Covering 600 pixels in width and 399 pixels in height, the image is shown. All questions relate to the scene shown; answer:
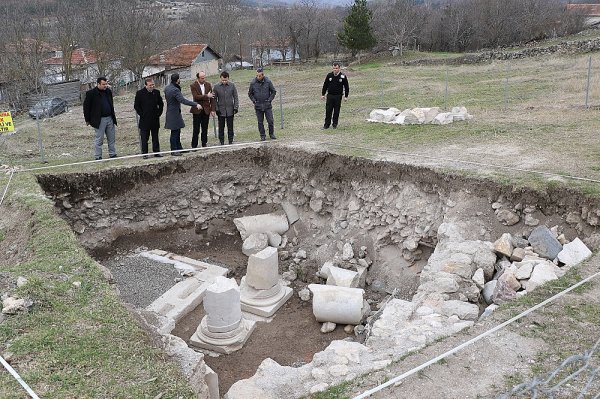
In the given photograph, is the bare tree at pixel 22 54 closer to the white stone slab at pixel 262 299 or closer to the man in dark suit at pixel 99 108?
the man in dark suit at pixel 99 108

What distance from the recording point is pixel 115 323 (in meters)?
5.25

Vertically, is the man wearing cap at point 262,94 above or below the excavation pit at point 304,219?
above

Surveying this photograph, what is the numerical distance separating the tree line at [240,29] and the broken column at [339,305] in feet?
95.6

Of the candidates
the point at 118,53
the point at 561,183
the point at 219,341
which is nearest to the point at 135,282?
the point at 219,341

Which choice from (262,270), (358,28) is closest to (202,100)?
(262,270)

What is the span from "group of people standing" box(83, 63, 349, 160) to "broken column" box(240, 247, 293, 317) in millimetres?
3911

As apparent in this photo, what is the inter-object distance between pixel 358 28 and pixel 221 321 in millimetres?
36850

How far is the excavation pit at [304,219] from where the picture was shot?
328 inches

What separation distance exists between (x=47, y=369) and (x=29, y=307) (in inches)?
46.5

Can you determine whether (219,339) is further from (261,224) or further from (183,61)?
(183,61)

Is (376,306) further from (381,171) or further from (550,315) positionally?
(550,315)

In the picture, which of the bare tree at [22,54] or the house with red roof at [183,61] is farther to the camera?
the house with red roof at [183,61]

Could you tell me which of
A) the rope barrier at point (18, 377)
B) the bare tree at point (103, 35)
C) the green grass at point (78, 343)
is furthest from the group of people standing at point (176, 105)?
the bare tree at point (103, 35)

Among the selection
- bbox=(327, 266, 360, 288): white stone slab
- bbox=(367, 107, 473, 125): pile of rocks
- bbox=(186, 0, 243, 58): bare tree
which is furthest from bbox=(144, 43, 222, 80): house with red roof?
bbox=(327, 266, 360, 288): white stone slab
